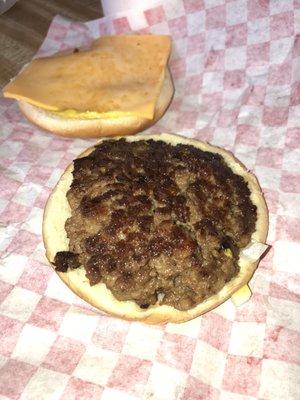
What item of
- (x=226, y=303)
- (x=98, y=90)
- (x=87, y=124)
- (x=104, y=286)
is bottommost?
(x=226, y=303)

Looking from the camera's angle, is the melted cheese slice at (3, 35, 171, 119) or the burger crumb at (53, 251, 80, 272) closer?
the burger crumb at (53, 251, 80, 272)

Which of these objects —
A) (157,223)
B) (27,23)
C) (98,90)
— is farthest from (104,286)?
(27,23)

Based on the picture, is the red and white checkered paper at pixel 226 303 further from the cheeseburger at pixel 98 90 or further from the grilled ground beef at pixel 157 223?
the grilled ground beef at pixel 157 223

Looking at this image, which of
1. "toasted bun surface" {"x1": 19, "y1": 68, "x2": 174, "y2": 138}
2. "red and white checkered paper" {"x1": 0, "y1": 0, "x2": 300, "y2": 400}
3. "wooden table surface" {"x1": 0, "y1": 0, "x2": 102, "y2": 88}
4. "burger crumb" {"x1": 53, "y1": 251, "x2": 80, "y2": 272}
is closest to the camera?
"red and white checkered paper" {"x1": 0, "y1": 0, "x2": 300, "y2": 400}

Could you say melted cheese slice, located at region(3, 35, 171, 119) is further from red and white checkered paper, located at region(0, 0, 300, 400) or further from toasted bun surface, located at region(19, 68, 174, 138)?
red and white checkered paper, located at region(0, 0, 300, 400)

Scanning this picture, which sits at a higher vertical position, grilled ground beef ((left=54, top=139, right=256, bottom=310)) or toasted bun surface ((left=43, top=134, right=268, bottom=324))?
grilled ground beef ((left=54, top=139, right=256, bottom=310))

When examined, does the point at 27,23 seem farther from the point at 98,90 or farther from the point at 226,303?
the point at 226,303

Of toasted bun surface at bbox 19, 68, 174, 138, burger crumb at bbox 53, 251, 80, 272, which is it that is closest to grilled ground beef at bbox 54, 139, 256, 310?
burger crumb at bbox 53, 251, 80, 272
